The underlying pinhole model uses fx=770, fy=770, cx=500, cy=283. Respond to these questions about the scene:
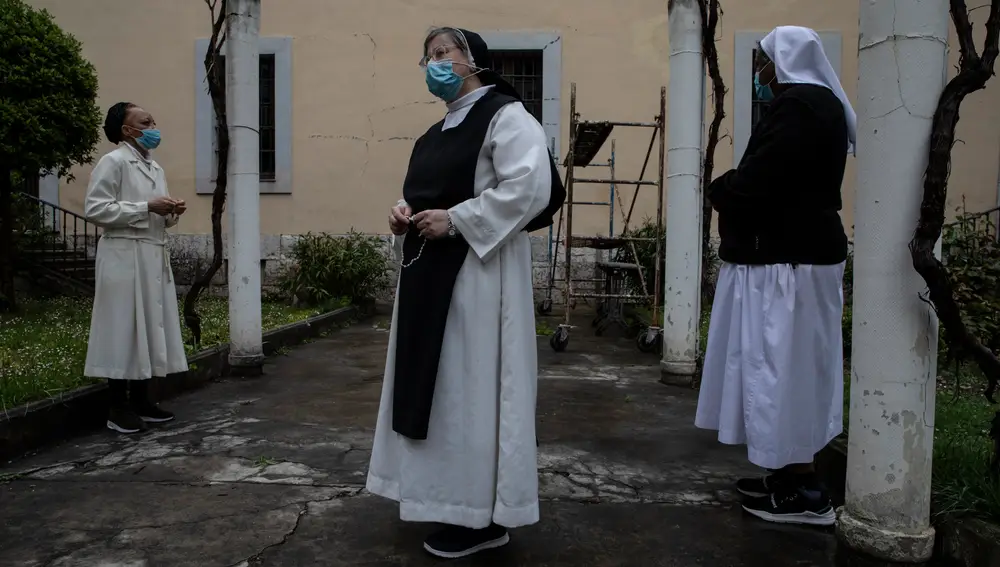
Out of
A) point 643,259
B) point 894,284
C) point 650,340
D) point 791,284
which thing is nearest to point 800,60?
point 791,284

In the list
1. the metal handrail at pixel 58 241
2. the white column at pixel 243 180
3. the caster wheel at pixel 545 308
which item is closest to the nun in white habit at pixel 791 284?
the white column at pixel 243 180

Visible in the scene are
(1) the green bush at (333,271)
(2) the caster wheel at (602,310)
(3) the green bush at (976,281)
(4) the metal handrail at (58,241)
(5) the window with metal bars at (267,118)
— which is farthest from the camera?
(5) the window with metal bars at (267,118)

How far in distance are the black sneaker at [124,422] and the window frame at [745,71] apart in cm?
887

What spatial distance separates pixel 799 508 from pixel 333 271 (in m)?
7.99

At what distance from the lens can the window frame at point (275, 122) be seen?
11.4 metres

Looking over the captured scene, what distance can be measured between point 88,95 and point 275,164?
3400mm

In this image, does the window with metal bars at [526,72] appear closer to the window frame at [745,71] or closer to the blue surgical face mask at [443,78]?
the window frame at [745,71]

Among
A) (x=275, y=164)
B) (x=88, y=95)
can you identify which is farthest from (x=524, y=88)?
(x=88, y=95)

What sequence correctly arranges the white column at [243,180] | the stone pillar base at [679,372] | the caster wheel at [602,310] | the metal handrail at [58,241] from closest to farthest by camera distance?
1. the stone pillar base at [679,372]
2. the white column at [243,180]
3. the caster wheel at [602,310]
4. the metal handrail at [58,241]

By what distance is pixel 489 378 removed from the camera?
8.38ft

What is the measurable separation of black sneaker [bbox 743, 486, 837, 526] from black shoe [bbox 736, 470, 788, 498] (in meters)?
0.04

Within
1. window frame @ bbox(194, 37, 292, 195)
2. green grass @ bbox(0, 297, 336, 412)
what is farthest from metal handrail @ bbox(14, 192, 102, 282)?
window frame @ bbox(194, 37, 292, 195)

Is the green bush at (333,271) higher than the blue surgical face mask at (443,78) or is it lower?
lower

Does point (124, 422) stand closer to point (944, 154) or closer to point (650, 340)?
point (944, 154)
